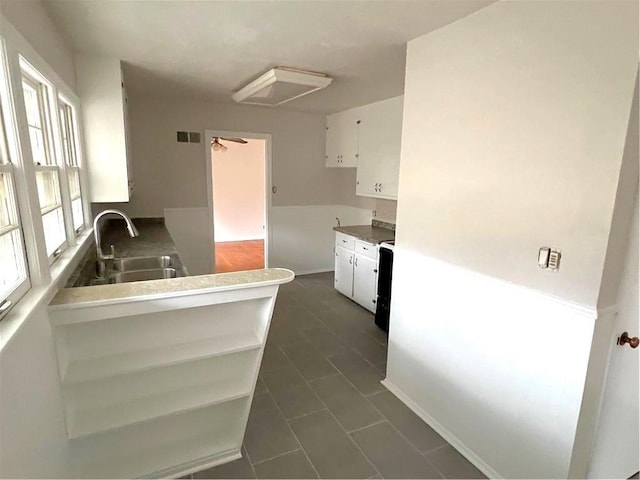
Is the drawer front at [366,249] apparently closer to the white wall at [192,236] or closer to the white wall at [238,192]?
the white wall at [192,236]

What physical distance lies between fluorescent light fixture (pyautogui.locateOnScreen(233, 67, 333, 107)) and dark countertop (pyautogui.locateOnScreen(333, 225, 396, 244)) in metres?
1.70

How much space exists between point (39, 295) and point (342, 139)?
13.8ft

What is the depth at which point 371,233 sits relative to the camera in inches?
169

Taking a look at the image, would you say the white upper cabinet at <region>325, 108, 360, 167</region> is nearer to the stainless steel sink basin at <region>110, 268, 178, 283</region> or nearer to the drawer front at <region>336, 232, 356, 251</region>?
the drawer front at <region>336, 232, 356, 251</region>

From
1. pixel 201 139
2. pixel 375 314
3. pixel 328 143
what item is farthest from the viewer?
pixel 328 143

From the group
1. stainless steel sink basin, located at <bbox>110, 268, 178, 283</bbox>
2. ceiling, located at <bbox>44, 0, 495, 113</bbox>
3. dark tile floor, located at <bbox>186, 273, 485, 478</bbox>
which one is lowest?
dark tile floor, located at <bbox>186, 273, 485, 478</bbox>

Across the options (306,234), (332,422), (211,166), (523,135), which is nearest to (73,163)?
(211,166)

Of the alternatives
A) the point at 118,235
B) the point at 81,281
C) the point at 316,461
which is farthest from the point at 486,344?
the point at 118,235

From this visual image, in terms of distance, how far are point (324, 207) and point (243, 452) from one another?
393 centimetres

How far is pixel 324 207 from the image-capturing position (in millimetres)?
5531

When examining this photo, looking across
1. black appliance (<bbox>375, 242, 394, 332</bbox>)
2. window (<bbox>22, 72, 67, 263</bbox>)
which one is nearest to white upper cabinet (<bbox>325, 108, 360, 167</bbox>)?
black appliance (<bbox>375, 242, 394, 332</bbox>)

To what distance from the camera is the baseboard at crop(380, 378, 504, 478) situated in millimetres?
1935

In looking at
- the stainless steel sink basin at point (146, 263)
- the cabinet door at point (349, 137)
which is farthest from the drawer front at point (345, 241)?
the stainless steel sink basin at point (146, 263)

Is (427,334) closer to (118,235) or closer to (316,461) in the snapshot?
(316,461)
